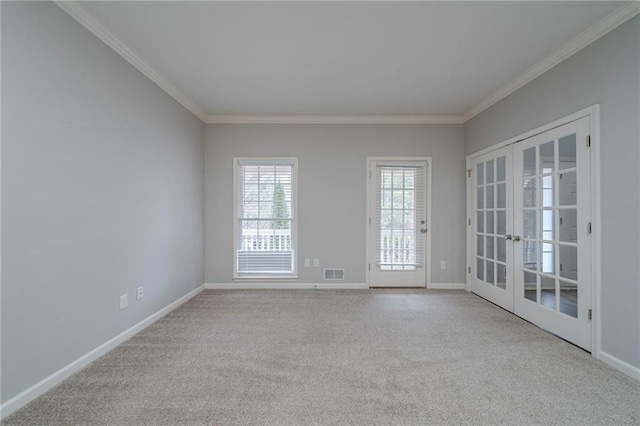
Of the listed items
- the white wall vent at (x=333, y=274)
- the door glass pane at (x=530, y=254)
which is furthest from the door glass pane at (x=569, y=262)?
the white wall vent at (x=333, y=274)

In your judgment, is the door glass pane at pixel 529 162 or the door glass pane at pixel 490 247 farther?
the door glass pane at pixel 490 247

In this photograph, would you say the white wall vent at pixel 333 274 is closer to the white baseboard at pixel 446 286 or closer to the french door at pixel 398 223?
the french door at pixel 398 223

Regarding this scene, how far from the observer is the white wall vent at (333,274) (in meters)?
4.10

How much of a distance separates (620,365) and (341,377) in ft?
6.63

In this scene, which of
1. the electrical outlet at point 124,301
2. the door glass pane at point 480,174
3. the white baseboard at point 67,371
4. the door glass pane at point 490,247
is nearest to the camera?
the white baseboard at point 67,371

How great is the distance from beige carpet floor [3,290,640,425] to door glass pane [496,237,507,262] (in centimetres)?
69

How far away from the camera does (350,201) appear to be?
4109mm

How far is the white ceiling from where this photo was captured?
192 centimetres

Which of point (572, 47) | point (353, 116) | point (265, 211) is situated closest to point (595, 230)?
point (572, 47)

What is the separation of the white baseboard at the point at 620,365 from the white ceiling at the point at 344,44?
99.4 inches

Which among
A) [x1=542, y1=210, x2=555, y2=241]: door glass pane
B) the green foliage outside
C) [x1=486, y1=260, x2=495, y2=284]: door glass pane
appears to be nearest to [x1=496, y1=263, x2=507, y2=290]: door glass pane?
[x1=486, y1=260, x2=495, y2=284]: door glass pane

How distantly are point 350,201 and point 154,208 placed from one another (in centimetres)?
256

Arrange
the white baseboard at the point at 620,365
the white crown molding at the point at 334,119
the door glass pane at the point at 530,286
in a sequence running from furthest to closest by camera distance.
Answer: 1. the white crown molding at the point at 334,119
2. the door glass pane at the point at 530,286
3. the white baseboard at the point at 620,365

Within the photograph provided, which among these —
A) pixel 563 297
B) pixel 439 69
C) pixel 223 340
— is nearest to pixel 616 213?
pixel 563 297
